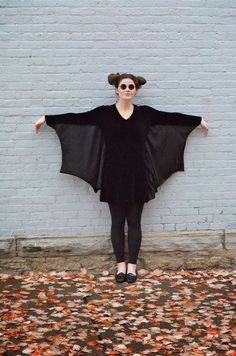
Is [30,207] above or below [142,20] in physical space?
below

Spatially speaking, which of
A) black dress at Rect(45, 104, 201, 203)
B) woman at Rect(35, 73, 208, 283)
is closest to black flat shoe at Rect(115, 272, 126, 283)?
woman at Rect(35, 73, 208, 283)

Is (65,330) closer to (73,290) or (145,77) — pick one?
(73,290)

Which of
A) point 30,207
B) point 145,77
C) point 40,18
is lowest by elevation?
point 30,207

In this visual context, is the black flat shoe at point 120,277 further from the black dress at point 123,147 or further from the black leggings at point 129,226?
the black dress at point 123,147

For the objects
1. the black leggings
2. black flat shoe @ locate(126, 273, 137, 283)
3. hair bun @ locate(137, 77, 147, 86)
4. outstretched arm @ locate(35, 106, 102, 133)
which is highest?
hair bun @ locate(137, 77, 147, 86)

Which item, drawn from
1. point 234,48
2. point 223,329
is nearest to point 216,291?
point 223,329

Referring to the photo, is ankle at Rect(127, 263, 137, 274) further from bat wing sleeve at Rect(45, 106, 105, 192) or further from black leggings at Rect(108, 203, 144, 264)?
bat wing sleeve at Rect(45, 106, 105, 192)

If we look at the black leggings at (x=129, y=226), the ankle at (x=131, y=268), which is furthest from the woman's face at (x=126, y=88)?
the ankle at (x=131, y=268)

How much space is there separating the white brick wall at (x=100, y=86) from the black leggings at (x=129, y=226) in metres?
0.22

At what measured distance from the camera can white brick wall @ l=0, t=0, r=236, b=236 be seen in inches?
195

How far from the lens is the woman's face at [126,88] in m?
4.76

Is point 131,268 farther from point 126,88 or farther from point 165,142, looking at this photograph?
point 126,88

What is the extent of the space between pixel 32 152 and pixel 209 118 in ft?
5.64

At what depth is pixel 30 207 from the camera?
5.15 meters
